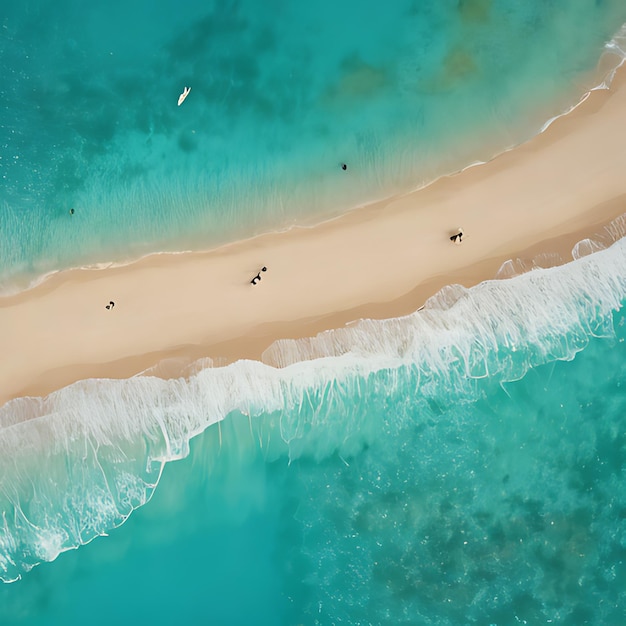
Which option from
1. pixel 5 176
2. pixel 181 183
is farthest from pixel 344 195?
pixel 5 176

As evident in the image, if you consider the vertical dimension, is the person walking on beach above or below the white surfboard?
below

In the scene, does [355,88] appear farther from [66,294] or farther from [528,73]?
[66,294]

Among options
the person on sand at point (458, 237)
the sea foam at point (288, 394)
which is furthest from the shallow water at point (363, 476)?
the person on sand at point (458, 237)

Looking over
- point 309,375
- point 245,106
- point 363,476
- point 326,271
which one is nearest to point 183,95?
point 245,106

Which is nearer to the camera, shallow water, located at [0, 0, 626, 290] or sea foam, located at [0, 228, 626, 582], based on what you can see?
sea foam, located at [0, 228, 626, 582]

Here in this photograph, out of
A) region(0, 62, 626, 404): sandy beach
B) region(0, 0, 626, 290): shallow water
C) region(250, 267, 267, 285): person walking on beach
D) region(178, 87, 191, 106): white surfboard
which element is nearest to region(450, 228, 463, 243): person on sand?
region(0, 62, 626, 404): sandy beach

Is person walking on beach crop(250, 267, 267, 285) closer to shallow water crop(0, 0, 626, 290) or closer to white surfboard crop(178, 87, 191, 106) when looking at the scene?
shallow water crop(0, 0, 626, 290)
